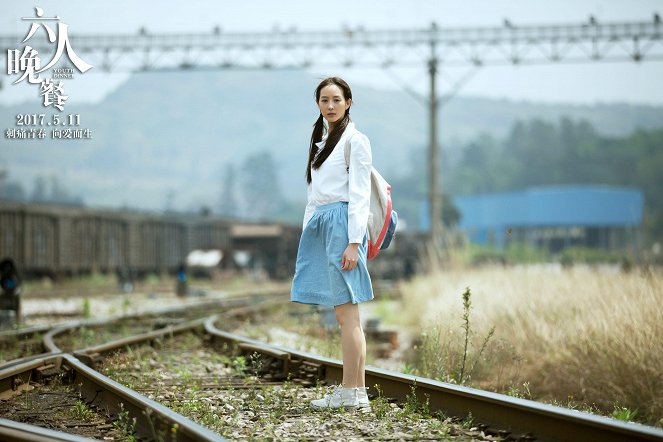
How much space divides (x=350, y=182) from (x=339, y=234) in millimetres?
267

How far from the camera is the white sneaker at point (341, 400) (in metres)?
4.52

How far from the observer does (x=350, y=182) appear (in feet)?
14.7

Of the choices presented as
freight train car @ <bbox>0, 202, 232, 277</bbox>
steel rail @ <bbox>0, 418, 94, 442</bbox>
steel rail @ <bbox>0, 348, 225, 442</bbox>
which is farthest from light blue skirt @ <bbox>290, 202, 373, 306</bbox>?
freight train car @ <bbox>0, 202, 232, 277</bbox>

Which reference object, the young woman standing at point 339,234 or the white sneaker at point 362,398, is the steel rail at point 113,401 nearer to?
the young woman standing at point 339,234

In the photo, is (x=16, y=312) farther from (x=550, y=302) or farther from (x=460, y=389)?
(x=460, y=389)

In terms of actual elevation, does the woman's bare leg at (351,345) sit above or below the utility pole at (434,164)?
below

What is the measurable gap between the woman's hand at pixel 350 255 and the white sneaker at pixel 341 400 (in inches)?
25.7

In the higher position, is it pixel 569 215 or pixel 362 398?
pixel 362 398

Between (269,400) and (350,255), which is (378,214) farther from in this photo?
(269,400)

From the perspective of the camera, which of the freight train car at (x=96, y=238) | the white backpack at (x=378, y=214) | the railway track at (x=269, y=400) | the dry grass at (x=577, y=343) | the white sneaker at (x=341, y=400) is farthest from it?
the freight train car at (x=96, y=238)

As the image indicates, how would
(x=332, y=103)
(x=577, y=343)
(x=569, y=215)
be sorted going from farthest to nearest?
1. (x=569, y=215)
2. (x=577, y=343)
3. (x=332, y=103)

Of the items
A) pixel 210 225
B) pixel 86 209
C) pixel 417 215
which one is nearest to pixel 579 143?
pixel 417 215

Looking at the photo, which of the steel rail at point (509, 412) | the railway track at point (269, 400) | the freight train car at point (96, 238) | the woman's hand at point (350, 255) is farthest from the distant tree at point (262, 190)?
the woman's hand at point (350, 255)

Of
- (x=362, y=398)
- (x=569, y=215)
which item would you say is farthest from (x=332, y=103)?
(x=569, y=215)
